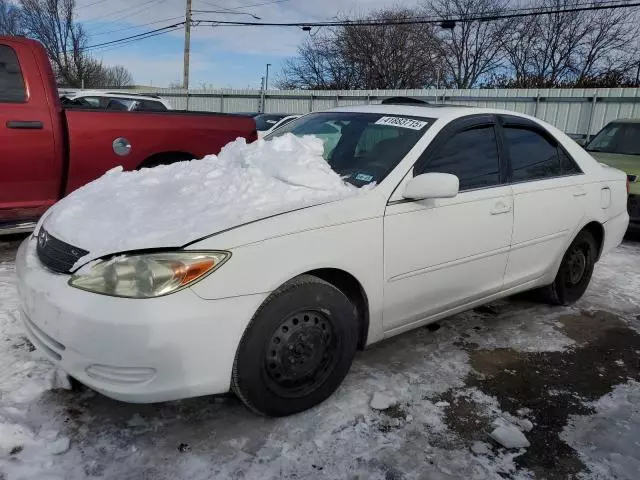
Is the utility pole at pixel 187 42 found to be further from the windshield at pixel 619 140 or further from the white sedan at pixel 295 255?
the white sedan at pixel 295 255

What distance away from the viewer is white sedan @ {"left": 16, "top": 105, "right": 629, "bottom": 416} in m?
2.28

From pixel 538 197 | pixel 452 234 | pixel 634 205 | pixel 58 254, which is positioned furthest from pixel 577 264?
pixel 58 254

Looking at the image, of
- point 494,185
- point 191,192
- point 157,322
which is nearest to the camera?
point 157,322

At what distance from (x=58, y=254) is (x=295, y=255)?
110cm

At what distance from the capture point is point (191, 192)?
284 centimetres

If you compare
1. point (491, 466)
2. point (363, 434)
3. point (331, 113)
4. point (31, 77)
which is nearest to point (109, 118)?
point (31, 77)

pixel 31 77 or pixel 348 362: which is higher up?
pixel 31 77

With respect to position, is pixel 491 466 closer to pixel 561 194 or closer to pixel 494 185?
pixel 494 185

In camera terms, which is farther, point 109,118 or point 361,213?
point 109,118

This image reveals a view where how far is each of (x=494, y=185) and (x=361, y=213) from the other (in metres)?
1.25

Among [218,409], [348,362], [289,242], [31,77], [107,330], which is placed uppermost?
[31,77]

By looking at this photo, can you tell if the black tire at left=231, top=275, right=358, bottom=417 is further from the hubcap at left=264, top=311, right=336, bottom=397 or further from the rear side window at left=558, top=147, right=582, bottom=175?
the rear side window at left=558, top=147, right=582, bottom=175

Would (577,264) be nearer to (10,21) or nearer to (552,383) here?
(552,383)

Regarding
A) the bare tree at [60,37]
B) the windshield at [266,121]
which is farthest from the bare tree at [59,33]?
the windshield at [266,121]
